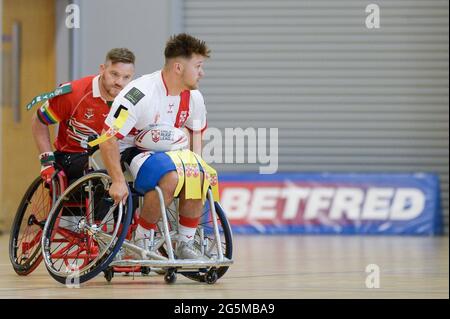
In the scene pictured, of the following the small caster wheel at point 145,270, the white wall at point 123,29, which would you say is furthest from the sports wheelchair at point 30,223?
the white wall at point 123,29

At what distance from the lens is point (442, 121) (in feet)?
44.1

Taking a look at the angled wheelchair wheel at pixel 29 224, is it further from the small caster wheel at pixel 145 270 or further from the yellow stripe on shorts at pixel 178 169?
the yellow stripe on shorts at pixel 178 169

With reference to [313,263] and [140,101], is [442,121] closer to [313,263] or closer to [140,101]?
[313,263]

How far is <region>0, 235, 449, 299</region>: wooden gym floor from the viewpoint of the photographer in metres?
5.93

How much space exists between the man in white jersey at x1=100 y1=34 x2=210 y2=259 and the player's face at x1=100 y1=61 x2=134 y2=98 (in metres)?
0.59

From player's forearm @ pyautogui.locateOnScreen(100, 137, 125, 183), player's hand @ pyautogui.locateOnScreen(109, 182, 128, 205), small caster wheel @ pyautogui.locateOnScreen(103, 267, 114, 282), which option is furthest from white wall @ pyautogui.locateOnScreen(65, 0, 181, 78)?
player's hand @ pyautogui.locateOnScreen(109, 182, 128, 205)

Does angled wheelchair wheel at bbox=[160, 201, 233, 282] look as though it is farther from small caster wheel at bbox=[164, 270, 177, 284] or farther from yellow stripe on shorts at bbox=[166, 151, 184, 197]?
yellow stripe on shorts at bbox=[166, 151, 184, 197]

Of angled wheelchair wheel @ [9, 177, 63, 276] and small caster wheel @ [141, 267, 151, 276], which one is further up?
angled wheelchair wheel @ [9, 177, 63, 276]

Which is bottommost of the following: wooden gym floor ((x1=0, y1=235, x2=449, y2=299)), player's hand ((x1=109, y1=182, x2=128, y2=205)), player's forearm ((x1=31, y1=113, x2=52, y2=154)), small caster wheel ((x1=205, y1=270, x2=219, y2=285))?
wooden gym floor ((x1=0, y1=235, x2=449, y2=299))

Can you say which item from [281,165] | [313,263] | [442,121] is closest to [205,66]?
[281,165]

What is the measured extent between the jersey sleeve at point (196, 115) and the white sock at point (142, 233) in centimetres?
72

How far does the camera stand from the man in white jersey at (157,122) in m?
6.22

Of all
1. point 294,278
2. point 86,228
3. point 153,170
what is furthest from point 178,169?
point 294,278
